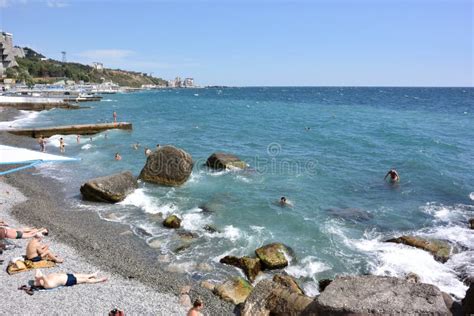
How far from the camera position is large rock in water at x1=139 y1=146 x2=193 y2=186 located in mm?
21891

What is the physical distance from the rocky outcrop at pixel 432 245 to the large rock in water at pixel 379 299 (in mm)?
6626

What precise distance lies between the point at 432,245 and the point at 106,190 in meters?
15.3

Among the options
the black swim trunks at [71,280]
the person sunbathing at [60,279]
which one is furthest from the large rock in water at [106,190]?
the black swim trunks at [71,280]

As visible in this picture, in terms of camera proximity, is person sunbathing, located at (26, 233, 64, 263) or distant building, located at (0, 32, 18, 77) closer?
person sunbathing, located at (26, 233, 64, 263)

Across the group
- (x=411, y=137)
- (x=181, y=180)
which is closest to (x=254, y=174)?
(x=181, y=180)

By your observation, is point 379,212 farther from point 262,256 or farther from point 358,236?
point 262,256

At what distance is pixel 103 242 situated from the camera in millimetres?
14312

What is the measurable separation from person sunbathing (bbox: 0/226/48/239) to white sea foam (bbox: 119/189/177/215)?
5.21 meters

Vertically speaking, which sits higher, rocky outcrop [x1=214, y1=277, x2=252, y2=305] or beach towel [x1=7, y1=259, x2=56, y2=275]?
beach towel [x1=7, y1=259, x2=56, y2=275]

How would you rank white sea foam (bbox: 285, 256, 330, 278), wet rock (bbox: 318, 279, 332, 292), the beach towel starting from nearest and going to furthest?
1. the beach towel
2. wet rock (bbox: 318, 279, 332, 292)
3. white sea foam (bbox: 285, 256, 330, 278)

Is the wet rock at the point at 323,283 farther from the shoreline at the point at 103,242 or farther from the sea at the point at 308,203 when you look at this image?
the shoreline at the point at 103,242

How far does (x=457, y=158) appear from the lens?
31.9m

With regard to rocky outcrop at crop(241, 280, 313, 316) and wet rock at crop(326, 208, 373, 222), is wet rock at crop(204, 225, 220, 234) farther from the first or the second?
wet rock at crop(326, 208, 373, 222)

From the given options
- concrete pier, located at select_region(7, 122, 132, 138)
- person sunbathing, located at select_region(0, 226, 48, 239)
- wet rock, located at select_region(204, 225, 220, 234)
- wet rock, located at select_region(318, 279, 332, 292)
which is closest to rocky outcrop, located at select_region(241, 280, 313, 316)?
wet rock, located at select_region(318, 279, 332, 292)
